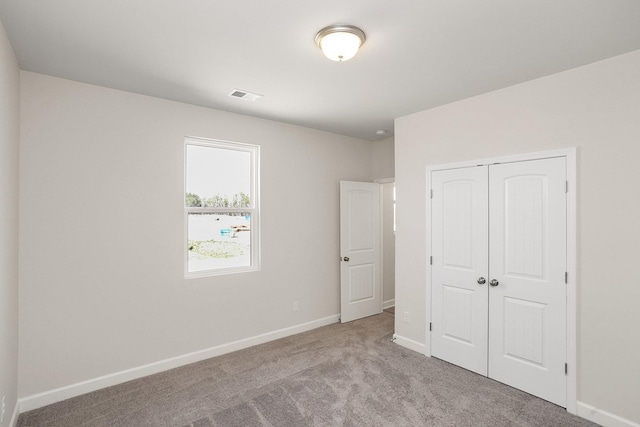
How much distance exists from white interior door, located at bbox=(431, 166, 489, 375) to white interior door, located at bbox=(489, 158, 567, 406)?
94 millimetres

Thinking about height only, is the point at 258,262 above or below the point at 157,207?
below

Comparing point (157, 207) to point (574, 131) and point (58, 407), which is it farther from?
point (574, 131)

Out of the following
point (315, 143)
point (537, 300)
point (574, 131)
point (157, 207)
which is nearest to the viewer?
point (574, 131)

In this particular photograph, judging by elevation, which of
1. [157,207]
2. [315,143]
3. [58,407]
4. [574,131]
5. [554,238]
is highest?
[315,143]

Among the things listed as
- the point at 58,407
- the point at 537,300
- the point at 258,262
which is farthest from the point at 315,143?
the point at 58,407

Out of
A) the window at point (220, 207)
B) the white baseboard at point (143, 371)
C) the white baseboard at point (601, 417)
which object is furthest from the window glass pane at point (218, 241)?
the white baseboard at point (601, 417)

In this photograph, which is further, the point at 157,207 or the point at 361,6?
the point at 157,207

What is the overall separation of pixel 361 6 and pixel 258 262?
2.88 meters

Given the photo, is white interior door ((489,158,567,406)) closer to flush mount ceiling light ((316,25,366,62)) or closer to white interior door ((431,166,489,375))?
white interior door ((431,166,489,375))

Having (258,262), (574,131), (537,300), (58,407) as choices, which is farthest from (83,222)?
(574,131)

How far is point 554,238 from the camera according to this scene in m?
2.63

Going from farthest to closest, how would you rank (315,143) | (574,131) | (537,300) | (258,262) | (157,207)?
(315,143), (258,262), (157,207), (537,300), (574,131)

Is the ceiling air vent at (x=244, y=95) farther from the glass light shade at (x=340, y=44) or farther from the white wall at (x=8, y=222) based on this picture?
the white wall at (x=8, y=222)

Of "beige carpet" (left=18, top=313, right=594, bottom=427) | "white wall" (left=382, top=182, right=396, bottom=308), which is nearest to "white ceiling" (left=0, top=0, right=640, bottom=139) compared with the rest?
"white wall" (left=382, top=182, right=396, bottom=308)
